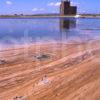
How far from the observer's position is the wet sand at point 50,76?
21.0 feet

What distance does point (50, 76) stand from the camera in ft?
25.8

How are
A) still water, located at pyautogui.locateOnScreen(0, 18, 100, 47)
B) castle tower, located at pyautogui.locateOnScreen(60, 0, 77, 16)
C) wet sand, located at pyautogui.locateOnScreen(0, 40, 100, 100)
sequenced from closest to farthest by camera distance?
1. wet sand, located at pyautogui.locateOnScreen(0, 40, 100, 100)
2. still water, located at pyautogui.locateOnScreen(0, 18, 100, 47)
3. castle tower, located at pyautogui.locateOnScreen(60, 0, 77, 16)

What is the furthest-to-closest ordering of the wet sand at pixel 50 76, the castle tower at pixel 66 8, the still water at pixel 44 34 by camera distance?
the castle tower at pixel 66 8 → the still water at pixel 44 34 → the wet sand at pixel 50 76

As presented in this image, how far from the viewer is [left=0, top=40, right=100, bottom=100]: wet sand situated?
639cm

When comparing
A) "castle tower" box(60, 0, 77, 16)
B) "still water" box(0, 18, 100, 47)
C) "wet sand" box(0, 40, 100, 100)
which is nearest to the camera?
"wet sand" box(0, 40, 100, 100)

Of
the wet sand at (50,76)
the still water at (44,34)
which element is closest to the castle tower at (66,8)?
the still water at (44,34)

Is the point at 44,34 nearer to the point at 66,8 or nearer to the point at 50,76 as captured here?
the point at 50,76

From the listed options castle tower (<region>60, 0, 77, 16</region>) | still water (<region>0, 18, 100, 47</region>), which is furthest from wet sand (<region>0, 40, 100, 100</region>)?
castle tower (<region>60, 0, 77, 16</region>)

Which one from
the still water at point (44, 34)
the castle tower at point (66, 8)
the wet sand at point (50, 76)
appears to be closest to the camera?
the wet sand at point (50, 76)

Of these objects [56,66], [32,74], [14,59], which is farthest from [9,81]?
[14,59]

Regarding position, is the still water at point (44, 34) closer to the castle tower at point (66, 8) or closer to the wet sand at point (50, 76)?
the wet sand at point (50, 76)

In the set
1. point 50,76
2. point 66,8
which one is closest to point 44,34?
point 50,76

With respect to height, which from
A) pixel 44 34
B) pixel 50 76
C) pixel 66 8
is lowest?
pixel 66 8

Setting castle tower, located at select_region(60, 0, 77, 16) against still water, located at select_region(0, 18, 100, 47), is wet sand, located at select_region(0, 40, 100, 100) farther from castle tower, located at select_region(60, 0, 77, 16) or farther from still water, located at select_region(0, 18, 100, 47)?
castle tower, located at select_region(60, 0, 77, 16)
